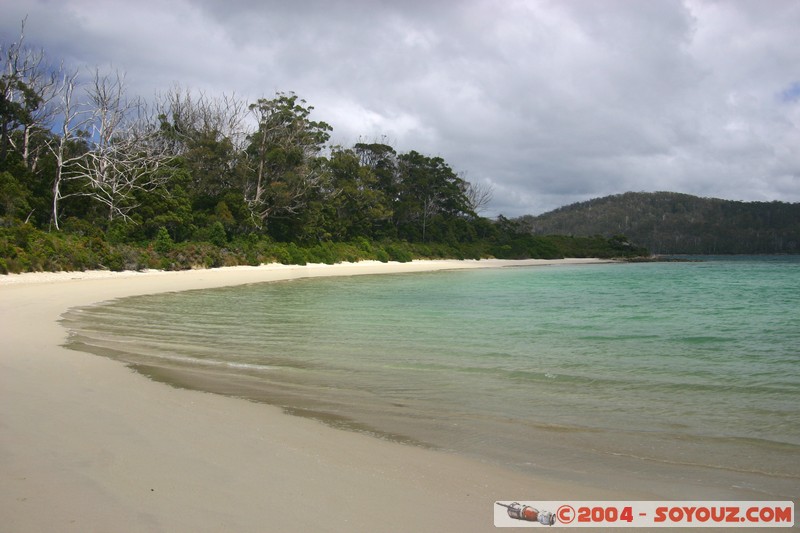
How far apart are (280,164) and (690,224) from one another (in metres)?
107

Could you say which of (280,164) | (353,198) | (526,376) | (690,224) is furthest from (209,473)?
(690,224)

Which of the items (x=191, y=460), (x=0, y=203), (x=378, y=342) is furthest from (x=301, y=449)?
(x=0, y=203)

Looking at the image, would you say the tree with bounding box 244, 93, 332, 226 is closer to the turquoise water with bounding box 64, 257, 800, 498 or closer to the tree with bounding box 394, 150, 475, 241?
the tree with bounding box 394, 150, 475, 241

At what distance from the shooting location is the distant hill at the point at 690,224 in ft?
348

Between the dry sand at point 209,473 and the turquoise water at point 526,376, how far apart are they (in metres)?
0.40

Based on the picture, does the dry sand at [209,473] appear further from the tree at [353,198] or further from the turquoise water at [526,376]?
the tree at [353,198]

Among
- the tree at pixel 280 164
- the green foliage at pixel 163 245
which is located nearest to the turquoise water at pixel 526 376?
the green foliage at pixel 163 245

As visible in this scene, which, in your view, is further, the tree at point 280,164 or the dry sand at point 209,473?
the tree at point 280,164

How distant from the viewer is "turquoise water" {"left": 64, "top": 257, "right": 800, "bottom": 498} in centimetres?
354

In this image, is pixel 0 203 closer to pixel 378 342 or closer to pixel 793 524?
pixel 378 342

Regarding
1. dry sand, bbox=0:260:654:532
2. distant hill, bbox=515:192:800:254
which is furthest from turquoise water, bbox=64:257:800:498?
distant hill, bbox=515:192:800:254

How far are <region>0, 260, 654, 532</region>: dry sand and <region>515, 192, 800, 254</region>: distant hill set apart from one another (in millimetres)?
97374

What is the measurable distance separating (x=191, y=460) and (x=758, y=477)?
3327 millimetres

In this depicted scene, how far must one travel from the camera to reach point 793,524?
256 centimetres
